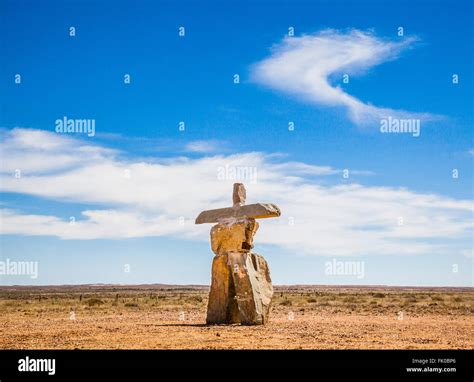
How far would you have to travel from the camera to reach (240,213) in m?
17.9

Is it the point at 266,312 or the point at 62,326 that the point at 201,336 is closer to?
the point at 266,312

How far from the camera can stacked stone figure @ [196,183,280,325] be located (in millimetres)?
17562

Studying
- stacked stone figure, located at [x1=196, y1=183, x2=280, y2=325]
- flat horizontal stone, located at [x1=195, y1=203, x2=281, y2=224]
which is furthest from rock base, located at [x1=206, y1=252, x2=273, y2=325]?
flat horizontal stone, located at [x1=195, y1=203, x2=281, y2=224]

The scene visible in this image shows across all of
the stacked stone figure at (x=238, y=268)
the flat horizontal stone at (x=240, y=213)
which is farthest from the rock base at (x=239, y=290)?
the flat horizontal stone at (x=240, y=213)

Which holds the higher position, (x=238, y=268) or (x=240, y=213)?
(x=240, y=213)

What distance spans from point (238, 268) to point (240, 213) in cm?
157

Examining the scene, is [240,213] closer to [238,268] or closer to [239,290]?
[238,268]

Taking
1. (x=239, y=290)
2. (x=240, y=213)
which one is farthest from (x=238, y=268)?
(x=240, y=213)

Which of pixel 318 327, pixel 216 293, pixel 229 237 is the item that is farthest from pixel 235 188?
pixel 318 327

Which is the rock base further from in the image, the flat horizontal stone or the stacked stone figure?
the flat horizontal stone

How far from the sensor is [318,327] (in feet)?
56.9

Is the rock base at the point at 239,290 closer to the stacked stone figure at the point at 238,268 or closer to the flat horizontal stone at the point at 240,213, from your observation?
the stacked stone figure at the point at 238,268

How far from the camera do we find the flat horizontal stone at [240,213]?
17.3 metres
